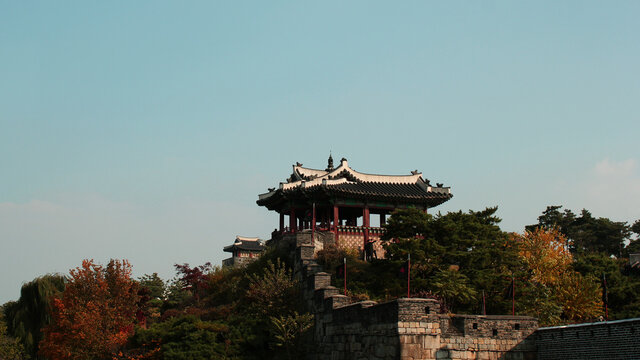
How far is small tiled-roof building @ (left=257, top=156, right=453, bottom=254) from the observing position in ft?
144

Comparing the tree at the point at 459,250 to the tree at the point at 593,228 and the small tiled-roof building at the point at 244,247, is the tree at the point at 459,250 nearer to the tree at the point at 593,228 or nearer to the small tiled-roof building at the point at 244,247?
the tree at the point at 593,228

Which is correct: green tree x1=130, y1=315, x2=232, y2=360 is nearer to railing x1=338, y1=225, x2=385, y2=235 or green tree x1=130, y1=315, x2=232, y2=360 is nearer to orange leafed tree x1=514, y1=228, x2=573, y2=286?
railing x1=338, y1=225, x2=385, y2=235

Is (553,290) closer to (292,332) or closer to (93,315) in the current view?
(292,332)

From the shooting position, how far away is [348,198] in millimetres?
44750

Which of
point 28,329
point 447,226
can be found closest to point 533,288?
point 447,226

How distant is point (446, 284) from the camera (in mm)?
30297

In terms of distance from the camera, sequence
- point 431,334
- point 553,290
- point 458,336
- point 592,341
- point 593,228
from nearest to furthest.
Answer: point 592,341
point 431,334
point 458,336
point 553,290
point 593,228

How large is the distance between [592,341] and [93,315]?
25569mm

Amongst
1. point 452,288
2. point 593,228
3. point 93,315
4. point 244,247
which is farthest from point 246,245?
point 452,288

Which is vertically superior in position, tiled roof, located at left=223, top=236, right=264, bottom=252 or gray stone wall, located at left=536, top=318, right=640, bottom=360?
tiled roof, located at left=223, top=236, right=264, bottom=252

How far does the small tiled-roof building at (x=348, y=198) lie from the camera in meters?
43.8

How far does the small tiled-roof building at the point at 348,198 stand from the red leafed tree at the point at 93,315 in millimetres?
12456

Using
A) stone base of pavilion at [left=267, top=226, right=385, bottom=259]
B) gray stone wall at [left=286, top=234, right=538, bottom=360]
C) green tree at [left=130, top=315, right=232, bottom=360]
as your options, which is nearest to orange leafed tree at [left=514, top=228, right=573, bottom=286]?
stone base of pavilion at [left=267, top=226, right=385, bottom=259]

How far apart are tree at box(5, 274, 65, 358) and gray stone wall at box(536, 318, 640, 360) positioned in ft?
108
